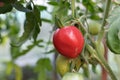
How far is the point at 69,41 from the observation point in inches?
26.3

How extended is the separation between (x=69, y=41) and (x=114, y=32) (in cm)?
10

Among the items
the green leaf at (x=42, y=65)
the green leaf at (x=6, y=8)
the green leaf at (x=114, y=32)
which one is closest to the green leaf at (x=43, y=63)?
the green leaf at (x=42, y=65)

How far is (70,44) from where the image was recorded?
0.67 meters

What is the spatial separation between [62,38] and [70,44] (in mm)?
21

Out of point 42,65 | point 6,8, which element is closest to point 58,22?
point 6,8

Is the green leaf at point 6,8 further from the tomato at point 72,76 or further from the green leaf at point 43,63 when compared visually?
the green leaf at point 43,63

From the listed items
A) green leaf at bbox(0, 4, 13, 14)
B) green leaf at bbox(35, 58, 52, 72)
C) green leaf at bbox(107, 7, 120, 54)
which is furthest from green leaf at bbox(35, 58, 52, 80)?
green leaf at bbox(107, 7, 120, 54)

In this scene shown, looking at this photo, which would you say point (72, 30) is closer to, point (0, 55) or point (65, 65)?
point (65, 65)

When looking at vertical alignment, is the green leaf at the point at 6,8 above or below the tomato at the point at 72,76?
above

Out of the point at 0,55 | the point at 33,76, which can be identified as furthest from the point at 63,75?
the point at 0,55

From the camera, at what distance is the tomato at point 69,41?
2.17 ft

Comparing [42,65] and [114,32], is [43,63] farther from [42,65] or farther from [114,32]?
[114,32]

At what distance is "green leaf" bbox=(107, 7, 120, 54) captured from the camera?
1.98 ft

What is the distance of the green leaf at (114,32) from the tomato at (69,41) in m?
0.07
